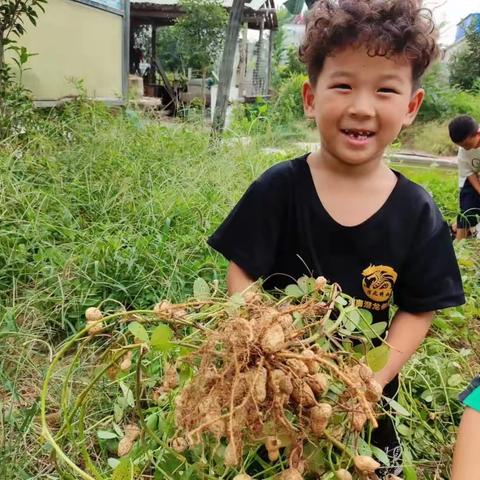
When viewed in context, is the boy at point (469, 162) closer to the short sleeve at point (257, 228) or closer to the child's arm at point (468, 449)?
the short sleeve at point (257, 228)

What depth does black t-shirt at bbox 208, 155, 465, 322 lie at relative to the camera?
1198 millimetres

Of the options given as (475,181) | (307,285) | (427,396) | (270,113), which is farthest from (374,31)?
(270,113)

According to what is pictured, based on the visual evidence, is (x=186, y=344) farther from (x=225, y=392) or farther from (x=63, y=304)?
(x=63, y=304)

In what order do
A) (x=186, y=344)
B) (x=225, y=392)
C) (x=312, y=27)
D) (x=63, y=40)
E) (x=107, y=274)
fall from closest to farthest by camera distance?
(x=225, y=392) < (x=186, y=344) < (x=312, y=27) < (x=107, y=274) < (x=63, y=40)

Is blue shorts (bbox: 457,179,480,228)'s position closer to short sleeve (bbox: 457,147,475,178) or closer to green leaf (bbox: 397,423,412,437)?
short sleeve (bbox: 457,147,475,178)

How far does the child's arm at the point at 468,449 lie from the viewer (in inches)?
33.7

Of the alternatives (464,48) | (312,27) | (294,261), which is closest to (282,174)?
(294,261)

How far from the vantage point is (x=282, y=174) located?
1.25 m

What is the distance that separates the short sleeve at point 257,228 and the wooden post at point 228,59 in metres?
3.82

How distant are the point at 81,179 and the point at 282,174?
230 cm

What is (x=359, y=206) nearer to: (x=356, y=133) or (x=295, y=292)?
(x=356, y=133)

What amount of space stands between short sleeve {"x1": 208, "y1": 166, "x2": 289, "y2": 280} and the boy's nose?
219 millimetres

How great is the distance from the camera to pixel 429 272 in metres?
1.20

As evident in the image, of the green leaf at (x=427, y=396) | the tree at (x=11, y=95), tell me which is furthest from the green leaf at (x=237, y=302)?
the tree at (x=11, y=95)
